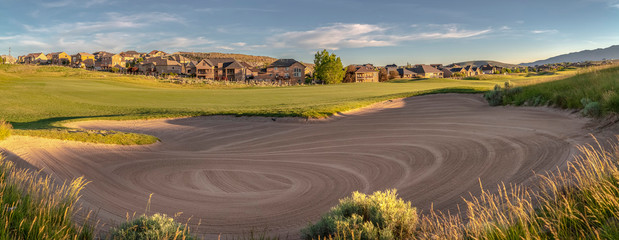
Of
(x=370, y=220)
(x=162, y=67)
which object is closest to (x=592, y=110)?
(x=370, y=220)

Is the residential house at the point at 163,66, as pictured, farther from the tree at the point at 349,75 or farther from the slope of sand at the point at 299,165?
the slope of sand at the point at 299,165

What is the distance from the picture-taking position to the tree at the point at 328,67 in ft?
289

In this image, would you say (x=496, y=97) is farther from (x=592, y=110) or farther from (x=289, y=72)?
(x=289, y=72)

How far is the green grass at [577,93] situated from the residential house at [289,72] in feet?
295

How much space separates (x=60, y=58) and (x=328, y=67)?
12573cm

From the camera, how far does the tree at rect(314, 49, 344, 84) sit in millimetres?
88000

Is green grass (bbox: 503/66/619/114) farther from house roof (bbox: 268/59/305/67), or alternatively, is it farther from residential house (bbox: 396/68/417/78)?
residential house (bbox: 396/68/417/78)

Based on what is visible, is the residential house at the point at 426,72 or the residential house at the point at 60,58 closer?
the residential house at the point at 426,72

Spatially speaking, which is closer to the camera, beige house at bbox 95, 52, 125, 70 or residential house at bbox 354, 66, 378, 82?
residential house at bbox 354, 66, 378, 82

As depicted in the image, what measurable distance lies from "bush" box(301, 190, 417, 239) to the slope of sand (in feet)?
3.18

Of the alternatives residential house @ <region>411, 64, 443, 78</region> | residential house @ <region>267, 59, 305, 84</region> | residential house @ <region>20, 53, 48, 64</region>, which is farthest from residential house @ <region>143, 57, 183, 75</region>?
residential house @ <region>411, 64, 443, 78</region>

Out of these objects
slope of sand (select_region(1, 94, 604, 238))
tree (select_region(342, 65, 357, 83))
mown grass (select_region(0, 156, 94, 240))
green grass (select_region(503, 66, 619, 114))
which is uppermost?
tree (select_region(342, 65, 357, 83))

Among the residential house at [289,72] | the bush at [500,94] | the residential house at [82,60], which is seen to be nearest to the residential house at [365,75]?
the residential house at [289,72]

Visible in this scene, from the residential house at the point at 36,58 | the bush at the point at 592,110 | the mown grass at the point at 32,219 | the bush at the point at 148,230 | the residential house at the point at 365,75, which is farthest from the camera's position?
the residential house at the point at 36,58
